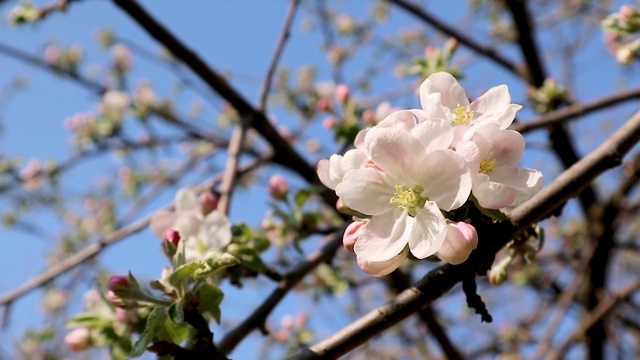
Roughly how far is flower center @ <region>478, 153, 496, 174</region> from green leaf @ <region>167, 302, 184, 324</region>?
0.60 m

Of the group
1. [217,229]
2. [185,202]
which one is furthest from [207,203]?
[217,229]

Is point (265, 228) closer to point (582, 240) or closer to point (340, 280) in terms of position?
point (340, 280)

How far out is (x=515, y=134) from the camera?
97 cm

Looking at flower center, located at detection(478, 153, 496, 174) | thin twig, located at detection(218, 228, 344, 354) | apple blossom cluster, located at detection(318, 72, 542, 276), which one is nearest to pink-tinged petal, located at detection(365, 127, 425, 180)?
apple blossom cluster, located at detection(318, 72, 542, 276)

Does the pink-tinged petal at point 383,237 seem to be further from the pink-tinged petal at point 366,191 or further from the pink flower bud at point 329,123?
the pink flower bud at point 329,123

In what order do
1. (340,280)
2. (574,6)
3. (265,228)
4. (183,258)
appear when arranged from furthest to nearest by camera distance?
(574,6) < (340,280) < (265,228) < (183,258)

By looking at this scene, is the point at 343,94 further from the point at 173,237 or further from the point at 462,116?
the point at 462,116

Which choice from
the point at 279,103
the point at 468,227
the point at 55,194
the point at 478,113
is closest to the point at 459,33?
the point at 279,103

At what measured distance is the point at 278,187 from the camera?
2.24 m

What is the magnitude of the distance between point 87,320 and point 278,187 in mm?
838

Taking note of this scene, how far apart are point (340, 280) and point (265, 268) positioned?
0.99 m

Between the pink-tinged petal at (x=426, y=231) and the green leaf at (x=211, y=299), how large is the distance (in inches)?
19.0

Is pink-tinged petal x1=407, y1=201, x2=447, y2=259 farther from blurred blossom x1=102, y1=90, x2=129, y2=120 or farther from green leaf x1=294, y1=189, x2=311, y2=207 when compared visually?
blurred blossom x1=102, y1=90, x2=129, y2=120

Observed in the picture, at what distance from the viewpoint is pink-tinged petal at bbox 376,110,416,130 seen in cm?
99
